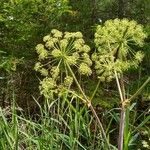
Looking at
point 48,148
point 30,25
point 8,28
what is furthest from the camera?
point 8,28

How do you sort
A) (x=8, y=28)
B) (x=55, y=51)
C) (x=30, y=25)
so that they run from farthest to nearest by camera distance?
(x=8, y=28), (x=30, y=25), (x=55, y=51)

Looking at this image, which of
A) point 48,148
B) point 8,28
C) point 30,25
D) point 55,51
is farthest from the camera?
point 8,28

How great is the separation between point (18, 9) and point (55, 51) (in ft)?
12.2

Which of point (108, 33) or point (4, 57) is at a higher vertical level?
point (108, 33)

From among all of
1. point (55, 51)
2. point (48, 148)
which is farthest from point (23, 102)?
point (55, 51)

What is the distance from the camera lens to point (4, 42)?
22.7 ft

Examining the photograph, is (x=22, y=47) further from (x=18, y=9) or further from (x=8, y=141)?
(x=8, y=141)

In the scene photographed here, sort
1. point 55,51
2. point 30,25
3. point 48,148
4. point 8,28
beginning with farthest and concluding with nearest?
1. point 8,28
2. point 30,25
3. point 48,148
4. point 55,51

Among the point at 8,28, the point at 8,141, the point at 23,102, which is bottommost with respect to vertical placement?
the point at 23,102

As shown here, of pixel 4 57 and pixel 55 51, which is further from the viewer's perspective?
pixel 4 57

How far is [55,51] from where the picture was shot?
9.95 ft

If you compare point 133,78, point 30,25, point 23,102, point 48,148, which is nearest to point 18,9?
point 30,25

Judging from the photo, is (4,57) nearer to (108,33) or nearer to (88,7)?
(88,7)

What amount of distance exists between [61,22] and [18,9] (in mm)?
771
